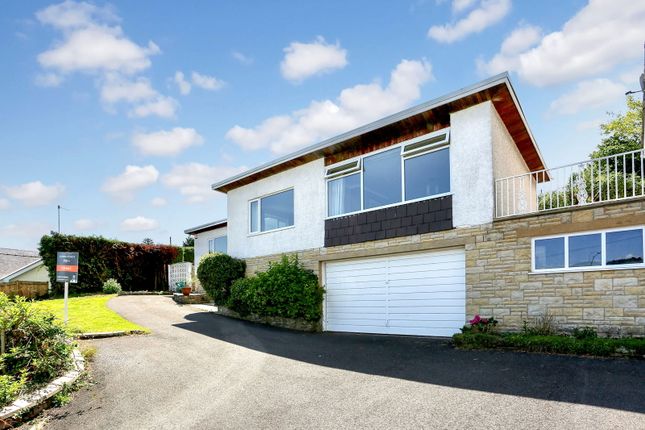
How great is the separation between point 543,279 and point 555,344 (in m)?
1.52

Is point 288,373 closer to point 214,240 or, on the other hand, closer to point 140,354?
point 140,354

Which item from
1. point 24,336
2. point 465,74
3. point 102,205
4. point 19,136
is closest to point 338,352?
point 24,336

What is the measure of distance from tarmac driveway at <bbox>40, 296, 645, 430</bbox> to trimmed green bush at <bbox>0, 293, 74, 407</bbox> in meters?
0.64

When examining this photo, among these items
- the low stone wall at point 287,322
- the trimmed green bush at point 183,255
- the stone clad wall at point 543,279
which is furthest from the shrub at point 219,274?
the trimmed green bush at point 183,255

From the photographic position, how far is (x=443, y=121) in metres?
10.4

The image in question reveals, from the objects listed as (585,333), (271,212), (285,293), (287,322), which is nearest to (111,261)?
(271,212)

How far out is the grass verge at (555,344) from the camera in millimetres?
6715

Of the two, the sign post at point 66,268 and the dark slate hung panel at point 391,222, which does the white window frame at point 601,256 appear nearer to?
the dark slate hung panel at point 391,222

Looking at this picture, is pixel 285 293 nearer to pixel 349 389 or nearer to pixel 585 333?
pixel 349 389

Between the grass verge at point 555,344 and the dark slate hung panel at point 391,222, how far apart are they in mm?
2669

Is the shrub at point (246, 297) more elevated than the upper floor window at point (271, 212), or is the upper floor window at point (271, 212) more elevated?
the upper floor window at point (271, 212)

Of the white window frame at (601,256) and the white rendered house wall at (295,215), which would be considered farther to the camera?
the white rendered house wall at (295,215)

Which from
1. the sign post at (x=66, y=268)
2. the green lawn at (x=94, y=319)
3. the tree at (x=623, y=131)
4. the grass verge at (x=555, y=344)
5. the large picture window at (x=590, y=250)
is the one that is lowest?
the green lawn at (x=94, y=319)

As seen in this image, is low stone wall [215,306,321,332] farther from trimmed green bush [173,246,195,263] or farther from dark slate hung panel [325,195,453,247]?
trimmed green bush [173,246,195,263]
